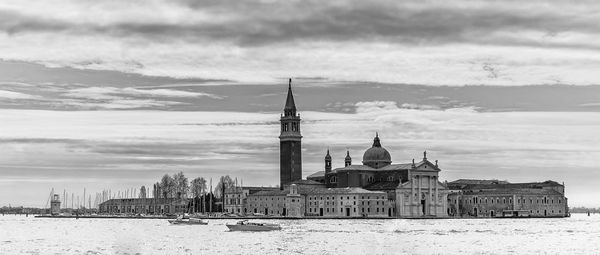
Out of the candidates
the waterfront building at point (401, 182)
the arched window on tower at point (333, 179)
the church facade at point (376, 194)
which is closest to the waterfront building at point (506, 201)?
the church facade at point (376, 194)

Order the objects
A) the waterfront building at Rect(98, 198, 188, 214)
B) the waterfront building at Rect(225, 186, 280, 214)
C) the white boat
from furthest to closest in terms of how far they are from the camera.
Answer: the waterfront building at Rect(98, 198, 188, 214) → the waterfront building at Rect(225, 186, 280, 214) → the white boat

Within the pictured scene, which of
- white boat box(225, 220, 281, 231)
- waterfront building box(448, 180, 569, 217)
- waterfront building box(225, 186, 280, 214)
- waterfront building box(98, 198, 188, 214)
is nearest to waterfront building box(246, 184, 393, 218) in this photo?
waterfront building box(225, 186, 280, 214)

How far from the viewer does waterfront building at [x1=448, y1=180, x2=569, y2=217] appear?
556 ft

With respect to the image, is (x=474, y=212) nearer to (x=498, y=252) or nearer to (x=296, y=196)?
(x=296, y=196)

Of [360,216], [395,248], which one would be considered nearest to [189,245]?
[395,248]

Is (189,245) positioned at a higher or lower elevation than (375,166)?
lower

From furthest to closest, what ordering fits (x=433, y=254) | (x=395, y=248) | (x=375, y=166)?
(x=375, y=166)
(x=395, y=248)
(x=433, y=254)

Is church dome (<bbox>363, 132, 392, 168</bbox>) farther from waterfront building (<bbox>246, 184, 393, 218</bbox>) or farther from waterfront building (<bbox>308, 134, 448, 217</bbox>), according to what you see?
waterfront building (<bbox>246, 184, 393, 218</bbox>)

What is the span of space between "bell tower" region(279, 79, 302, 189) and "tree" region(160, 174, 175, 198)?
82.6 ft

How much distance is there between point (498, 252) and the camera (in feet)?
195

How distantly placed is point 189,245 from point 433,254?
1765 cm

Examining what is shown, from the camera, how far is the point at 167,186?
182 meters

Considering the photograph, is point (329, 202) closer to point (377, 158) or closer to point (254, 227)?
point (377, 158)

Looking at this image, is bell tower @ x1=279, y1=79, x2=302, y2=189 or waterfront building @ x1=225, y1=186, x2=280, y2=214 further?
waterfront building @ x1=225, y1=186, x2=280, y2=214
